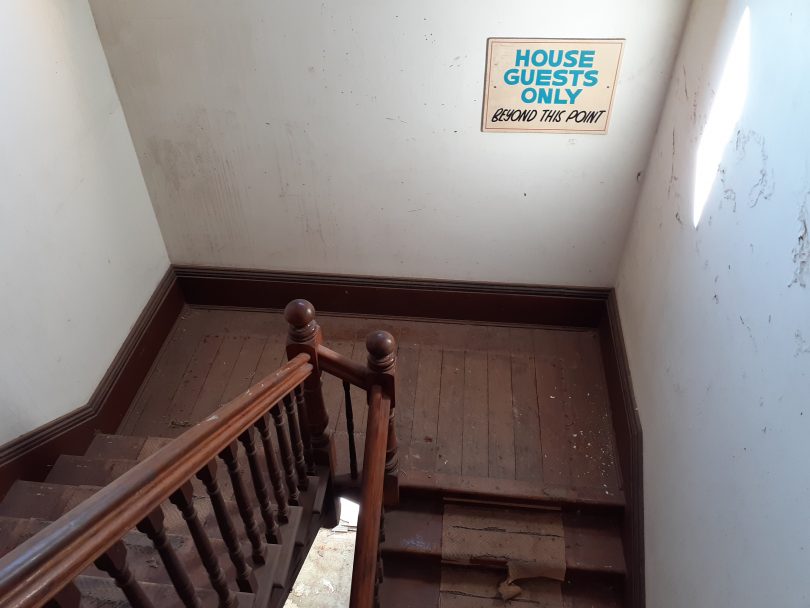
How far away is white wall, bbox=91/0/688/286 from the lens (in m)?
2.38

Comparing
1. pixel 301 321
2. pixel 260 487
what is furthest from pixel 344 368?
pixel 260 487

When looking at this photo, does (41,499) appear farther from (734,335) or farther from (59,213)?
(734,335)

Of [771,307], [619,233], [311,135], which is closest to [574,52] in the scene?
[619,233]

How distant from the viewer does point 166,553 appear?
1.27 m

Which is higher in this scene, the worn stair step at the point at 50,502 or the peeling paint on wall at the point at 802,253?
the peeling paint on wall at the point at 802,253

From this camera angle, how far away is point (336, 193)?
2.92 meters

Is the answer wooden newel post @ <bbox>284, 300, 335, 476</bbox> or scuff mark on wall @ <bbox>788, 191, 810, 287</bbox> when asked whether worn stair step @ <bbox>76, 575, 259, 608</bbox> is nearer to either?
wooden newel post @ <bbox>284, 300, 335, 476</bbox>

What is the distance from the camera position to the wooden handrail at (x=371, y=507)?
4.99 feet

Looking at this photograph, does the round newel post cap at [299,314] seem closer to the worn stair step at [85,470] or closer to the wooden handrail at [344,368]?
the wooden handrail at [344,368]

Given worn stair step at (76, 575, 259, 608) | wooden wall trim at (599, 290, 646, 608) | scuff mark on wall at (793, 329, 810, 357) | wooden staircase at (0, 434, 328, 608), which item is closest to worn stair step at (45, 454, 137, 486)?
wooden staircase at (0, 434, 328, 608)

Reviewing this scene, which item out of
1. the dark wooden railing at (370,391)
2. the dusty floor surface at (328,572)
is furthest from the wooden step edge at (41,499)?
the dusty floor surface at (328,572)

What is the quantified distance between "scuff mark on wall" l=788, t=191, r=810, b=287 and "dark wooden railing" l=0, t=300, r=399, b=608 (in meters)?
1.09

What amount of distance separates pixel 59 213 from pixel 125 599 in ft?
5.21

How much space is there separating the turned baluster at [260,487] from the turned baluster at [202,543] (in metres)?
0.21
